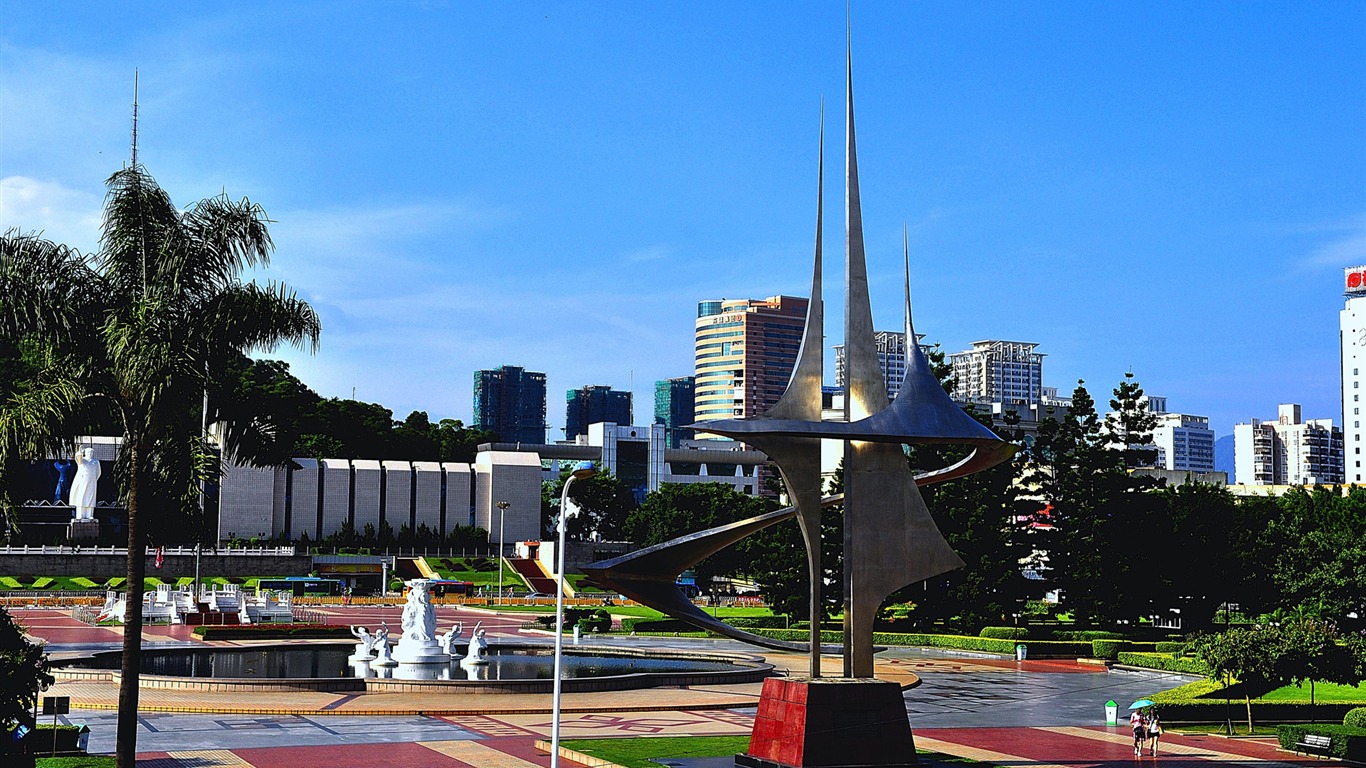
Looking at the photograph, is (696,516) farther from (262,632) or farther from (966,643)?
(262,632)

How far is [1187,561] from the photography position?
174 ft

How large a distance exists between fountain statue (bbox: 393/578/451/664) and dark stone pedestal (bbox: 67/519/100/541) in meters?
66.8

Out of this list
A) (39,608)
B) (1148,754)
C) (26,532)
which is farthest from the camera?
(26,532)

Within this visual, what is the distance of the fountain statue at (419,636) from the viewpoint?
38875mm

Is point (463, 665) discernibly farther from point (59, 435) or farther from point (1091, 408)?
point (1091, 408)

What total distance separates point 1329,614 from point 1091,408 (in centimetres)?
1300

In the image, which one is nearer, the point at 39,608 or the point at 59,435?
the point at 59,435

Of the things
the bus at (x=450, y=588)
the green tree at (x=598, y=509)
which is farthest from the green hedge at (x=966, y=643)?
the green tree at (x=598, y=509)

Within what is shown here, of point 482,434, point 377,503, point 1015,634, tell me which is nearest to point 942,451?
point 1015,634

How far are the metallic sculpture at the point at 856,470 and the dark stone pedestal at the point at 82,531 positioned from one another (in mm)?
83620

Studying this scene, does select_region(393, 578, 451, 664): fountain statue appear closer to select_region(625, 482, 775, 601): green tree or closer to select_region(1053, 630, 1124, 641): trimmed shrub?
select_region(1053, 630, 1124, 641): trimmed shrub

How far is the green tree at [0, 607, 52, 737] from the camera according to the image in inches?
798

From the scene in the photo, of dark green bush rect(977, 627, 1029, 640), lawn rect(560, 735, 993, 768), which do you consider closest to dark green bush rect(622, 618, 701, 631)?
dark green bush rect(977, 627, 1029, 640)

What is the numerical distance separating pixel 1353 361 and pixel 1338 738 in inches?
5461
